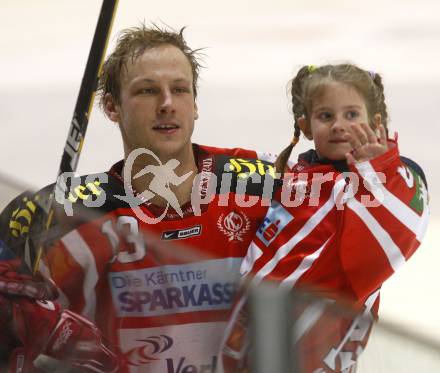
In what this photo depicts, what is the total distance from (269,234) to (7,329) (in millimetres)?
589

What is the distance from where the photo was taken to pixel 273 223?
1.88 meters

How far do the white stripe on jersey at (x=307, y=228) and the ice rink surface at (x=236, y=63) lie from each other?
171cm

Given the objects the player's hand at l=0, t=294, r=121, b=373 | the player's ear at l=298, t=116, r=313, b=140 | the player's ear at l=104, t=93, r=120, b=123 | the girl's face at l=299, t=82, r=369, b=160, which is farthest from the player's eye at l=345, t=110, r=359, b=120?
the player's hand at l=0, t=294, r=121, b=373

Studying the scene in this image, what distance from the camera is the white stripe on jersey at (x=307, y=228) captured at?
5.86ft

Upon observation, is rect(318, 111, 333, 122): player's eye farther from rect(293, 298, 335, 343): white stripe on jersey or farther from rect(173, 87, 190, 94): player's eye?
rect(293, 298, 335, 343): white stripe on jersey

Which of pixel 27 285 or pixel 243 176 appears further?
pixel 243 176

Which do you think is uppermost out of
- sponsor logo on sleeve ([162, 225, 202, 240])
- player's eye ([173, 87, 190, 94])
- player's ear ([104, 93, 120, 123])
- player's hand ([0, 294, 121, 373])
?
player's eye ([173, 87, 190, 94])

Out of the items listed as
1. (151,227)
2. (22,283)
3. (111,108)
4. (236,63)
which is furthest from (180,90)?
(236,63)

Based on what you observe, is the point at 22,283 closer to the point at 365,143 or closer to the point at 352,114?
the point at 365,143

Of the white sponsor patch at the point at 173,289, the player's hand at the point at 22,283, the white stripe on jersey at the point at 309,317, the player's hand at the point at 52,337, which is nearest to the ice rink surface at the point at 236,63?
the player's hand at the point at 22,283

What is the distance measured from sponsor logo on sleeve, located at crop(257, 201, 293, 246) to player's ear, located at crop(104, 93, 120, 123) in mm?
372

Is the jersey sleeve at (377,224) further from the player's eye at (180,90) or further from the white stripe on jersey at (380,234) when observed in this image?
the player's eye at (180,90)

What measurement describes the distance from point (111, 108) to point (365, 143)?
A: 0.56 m

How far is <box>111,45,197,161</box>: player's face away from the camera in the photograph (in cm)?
195
